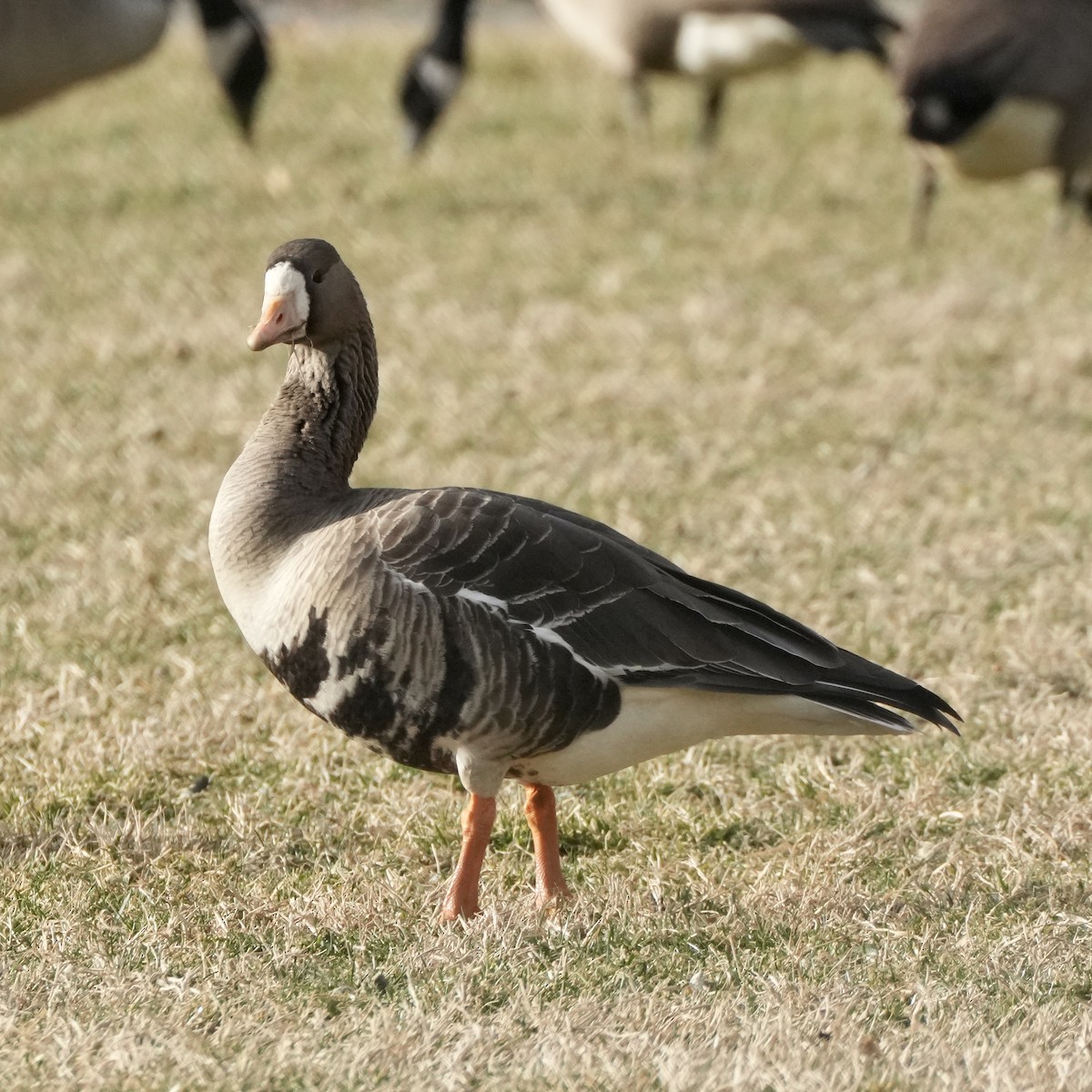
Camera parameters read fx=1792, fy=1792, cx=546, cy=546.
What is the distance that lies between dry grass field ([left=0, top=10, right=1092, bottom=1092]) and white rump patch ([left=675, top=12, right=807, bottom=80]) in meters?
0.55

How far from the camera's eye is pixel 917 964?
317cm

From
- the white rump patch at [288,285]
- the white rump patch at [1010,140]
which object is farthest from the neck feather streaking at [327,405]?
the white rump patch at [1010,140]

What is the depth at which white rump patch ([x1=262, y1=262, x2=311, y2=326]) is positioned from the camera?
11.0ft

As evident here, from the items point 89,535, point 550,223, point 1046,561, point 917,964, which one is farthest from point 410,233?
point 917,964

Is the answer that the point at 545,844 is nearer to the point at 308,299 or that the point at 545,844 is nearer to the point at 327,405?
the point at 327,405

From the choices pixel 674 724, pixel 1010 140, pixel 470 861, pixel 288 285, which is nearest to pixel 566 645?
pixel 674 724

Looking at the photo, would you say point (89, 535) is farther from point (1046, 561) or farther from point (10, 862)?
point (1046, 561)

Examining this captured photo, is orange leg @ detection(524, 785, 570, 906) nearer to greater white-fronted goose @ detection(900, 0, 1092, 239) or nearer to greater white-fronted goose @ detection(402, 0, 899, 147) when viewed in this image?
greater white-fronted goose @ detection(900, 0, 1092, 239)

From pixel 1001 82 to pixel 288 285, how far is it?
5694 millimetres

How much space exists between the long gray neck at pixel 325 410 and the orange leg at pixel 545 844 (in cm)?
72

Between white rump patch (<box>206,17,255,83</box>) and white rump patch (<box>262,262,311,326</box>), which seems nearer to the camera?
white rump patch (<box>262,262,311,326</box>)

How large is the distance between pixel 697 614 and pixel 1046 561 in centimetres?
229

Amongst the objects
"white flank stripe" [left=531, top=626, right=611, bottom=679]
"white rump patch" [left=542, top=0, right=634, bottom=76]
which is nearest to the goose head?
"white flank stripe" [left=531, top=626, right=611, bottom=679]

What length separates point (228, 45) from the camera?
1014 cm
